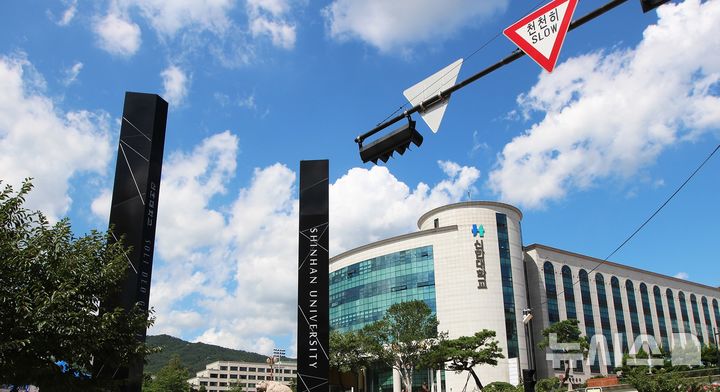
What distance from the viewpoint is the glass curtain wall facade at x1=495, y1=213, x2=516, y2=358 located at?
6925 centimetres

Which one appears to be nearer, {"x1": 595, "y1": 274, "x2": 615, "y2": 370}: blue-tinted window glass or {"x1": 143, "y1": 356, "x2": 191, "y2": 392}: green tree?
{"x1": 595, "y1": 274, "x2": 615, "y2": 370}: blue-tinted window glass

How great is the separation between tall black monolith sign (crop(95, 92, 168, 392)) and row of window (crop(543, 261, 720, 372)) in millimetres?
62786

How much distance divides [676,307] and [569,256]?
2924cm

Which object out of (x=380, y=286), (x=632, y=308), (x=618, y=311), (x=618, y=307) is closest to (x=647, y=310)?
(x=632, y=308)

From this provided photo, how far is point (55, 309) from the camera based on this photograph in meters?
15.4

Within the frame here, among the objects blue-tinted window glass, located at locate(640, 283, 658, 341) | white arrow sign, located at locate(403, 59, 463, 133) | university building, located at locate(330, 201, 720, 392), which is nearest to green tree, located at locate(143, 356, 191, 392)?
university building, located at locate(330, 201, 720, 392)

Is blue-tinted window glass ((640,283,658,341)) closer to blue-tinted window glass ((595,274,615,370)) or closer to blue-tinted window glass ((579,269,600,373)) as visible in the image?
blue-tinted window glass ((595,274,615,370))

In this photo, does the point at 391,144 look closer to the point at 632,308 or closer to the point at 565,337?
the point at 565,337

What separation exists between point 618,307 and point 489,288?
2580 cm

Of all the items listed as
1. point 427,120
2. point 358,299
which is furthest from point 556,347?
point 427,120

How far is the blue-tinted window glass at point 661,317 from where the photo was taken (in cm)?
8918

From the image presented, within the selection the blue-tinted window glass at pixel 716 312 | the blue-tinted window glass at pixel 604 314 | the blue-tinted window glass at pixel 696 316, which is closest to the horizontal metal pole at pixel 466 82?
the blue-tinted window glass at pixel 604 314

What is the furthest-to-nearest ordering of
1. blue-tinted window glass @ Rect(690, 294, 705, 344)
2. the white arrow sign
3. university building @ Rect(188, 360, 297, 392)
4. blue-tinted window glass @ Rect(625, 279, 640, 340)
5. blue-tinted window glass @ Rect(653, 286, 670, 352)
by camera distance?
university building @ Rect(188, 360, 297, 392)
blue-tinted window glass @ Rect(690, 294, 705, 344)
blue-tinted window glass @ Rect(653, 286, 670, 352)
blue-tinted window glass @ Rect(625, 279, 640, 340)
the white arrow sign

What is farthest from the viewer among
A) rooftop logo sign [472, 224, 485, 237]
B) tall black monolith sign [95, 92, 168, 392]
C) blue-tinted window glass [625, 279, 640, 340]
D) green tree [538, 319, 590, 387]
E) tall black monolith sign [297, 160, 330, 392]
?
blue-tinted window glass [625, 279, 640, 340]
